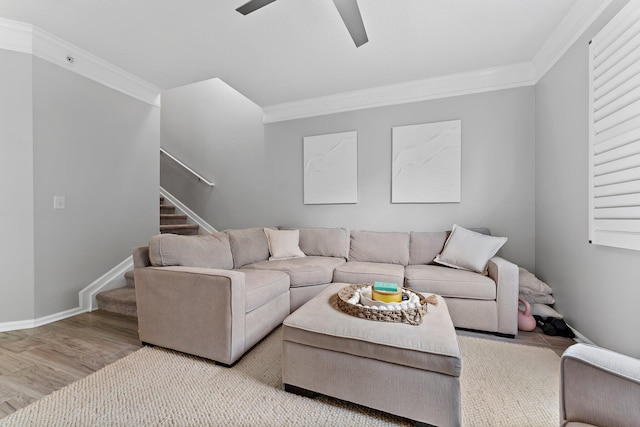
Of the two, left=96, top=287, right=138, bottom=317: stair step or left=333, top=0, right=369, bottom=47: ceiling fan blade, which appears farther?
left=96, top=287, right=138, bottom=317: stair step

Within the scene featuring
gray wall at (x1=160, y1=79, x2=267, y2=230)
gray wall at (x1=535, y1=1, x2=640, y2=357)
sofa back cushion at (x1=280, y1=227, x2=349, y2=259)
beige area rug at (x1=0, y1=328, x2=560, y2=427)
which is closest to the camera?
beige area rug at (x1=0, y1=328, x2=560, y2=427)

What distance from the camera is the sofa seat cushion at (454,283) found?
2.10m

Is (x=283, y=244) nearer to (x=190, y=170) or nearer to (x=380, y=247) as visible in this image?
(x=380, y=247)

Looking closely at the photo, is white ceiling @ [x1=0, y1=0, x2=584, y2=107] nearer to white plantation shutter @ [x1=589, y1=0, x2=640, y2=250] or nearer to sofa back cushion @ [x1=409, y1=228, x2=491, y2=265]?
white plantation shutter @ [x1=589, y1=0, x2=640, y2=250]

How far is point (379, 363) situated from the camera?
1.21 m

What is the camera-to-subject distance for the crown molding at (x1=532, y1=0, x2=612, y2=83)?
6.00 ft

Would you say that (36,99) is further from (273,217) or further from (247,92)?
(273,217)

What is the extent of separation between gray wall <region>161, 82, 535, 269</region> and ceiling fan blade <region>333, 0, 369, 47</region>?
1.57 m

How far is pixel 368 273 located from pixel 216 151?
3.27 meters

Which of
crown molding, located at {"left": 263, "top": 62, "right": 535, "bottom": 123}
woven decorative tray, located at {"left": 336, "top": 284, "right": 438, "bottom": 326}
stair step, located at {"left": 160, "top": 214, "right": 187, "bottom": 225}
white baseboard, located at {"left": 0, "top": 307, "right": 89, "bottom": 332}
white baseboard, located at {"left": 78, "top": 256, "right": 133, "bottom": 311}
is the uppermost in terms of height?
crown molding, located at {"left": 263, "top": 62, "right": 535, "bottom": 123}

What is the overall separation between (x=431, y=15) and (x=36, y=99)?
3.42 metres

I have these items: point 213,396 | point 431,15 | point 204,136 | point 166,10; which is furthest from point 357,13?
point 204,136

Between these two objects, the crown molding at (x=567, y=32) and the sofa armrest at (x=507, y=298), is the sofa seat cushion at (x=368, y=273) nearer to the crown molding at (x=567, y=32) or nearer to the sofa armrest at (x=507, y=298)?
the sofa armrest at (x=507, y=298)

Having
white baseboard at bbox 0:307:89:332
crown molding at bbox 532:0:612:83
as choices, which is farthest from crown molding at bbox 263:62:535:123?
white baseboard at bbox 0:307:89:332
